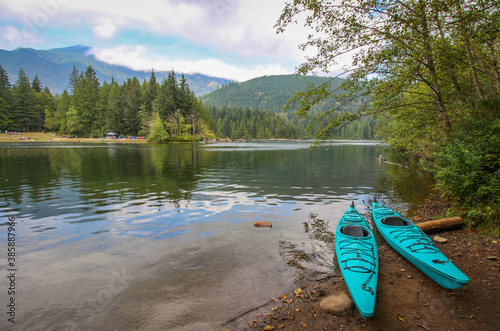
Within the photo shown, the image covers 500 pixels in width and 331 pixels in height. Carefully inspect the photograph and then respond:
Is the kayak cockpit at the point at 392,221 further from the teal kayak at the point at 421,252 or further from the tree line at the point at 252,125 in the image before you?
the tree line at the point at 252,125

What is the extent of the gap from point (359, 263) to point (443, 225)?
17.4 ft

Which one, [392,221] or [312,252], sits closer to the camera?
[312,252]

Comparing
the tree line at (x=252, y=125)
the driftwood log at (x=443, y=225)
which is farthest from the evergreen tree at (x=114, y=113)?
A: the driftwood log at (x=443, y=225)

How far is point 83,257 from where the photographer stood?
780 centimetres

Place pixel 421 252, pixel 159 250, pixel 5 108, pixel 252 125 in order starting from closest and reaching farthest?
pixel 421 252 → pixel 159 250 → pixel 5 108 → pixel 252 125

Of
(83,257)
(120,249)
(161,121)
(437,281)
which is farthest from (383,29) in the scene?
(161,121)

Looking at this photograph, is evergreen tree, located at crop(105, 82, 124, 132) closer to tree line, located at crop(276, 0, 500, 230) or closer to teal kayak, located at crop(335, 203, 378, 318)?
tree line, located at crop(276, 0, 500, 230)

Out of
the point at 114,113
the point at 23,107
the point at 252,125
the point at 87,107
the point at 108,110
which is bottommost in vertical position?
the point at 114,113

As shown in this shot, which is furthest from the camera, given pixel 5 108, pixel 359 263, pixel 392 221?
pixel 5 108

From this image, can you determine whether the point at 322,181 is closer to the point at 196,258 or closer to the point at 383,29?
the point at 383,29

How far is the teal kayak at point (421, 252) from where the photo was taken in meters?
5.24

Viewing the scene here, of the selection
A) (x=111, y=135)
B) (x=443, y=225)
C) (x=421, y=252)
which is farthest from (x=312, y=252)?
(x=111, y=135)

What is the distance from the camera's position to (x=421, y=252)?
6.34 metres

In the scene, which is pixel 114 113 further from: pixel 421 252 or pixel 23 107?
pixel 421 252
